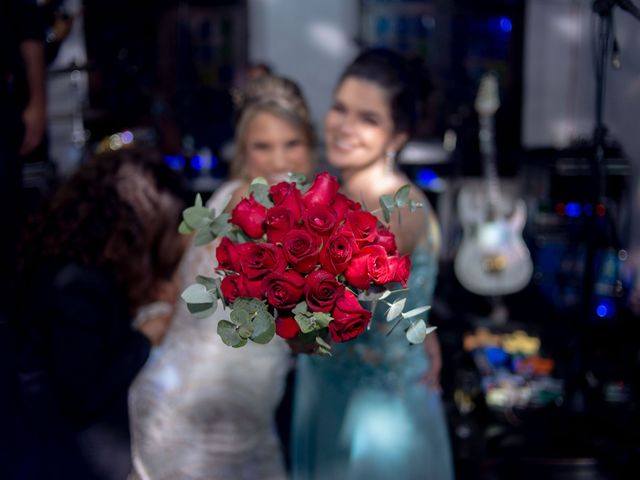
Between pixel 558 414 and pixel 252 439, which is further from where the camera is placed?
pixel 558 414

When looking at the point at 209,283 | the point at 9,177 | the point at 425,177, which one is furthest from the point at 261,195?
the point at 425,177

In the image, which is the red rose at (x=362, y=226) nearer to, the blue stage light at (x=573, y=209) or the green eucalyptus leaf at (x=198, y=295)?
the green eucalyptus leaf at (x=198, y=295)

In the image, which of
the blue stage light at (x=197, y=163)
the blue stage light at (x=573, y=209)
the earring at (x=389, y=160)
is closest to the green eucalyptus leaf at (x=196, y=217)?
the earring at (x=389, y=160)

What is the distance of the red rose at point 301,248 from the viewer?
116 centimetres

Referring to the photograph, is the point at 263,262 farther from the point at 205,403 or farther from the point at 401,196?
the point at 205,403

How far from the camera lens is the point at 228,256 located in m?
1.24

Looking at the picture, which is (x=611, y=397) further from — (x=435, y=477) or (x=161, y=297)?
(x=161, y=297)

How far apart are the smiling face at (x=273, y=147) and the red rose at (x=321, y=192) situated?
920mm

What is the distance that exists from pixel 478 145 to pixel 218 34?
→ 7.43ft

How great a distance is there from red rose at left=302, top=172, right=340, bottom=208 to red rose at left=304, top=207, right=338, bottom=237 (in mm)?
19

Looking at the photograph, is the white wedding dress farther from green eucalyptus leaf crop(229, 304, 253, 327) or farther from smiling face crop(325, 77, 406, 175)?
green eucalyptus leaf crop(229, 304, 253, 327)

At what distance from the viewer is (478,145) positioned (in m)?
5.28

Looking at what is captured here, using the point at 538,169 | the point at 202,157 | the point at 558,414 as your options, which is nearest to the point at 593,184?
the point at 558,414

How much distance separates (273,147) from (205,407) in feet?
2.49
